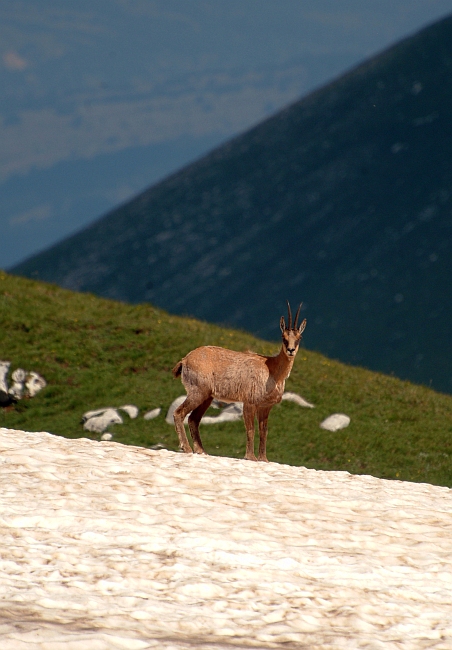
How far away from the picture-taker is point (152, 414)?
3147 cm

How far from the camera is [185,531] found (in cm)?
1493

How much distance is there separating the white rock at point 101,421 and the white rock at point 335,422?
23.5 feet

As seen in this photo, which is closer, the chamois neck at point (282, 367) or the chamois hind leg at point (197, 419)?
the chamois neck at point (282, 367)

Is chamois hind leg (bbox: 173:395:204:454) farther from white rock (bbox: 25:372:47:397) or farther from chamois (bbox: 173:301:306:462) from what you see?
white rock (bbox: 25:372:47:397)

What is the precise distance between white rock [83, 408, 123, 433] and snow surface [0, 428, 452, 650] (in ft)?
35.3

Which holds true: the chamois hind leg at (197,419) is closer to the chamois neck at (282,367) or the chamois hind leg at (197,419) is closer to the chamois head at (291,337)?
the chamois neck at (282,367)

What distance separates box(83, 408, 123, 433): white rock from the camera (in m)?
30.8

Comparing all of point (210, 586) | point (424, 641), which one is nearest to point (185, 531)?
point (210, 586)

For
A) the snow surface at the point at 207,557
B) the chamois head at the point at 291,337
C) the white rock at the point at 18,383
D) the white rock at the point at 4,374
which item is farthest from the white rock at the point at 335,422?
the white rock at the point at 4,374

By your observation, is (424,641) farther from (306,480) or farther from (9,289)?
(9,289)

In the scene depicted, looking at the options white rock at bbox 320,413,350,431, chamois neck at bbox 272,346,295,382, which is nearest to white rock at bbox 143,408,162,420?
white rock at bbox 320,413,350,431

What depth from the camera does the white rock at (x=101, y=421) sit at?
30.8m

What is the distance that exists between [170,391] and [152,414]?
1.84 m

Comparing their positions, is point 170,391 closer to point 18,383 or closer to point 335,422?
point 18,383
